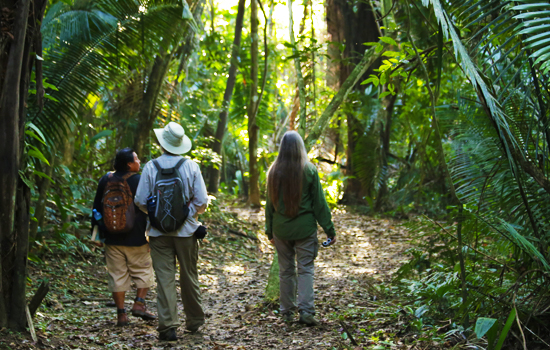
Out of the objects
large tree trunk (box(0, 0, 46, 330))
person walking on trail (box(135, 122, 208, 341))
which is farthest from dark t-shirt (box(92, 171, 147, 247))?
large tree trunk (box(0, 0, 46, 330))

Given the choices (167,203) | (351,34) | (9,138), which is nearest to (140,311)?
(167,203)

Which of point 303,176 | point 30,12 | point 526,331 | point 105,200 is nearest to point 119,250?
point 105,200

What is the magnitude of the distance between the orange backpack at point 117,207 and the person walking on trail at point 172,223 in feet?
1.32

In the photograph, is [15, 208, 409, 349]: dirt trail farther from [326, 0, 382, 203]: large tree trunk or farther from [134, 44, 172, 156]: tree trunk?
[326, 0, 382, 203]: large tree trunk

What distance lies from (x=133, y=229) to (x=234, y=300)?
5.92ft

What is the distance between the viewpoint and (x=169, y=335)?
4.61 meters

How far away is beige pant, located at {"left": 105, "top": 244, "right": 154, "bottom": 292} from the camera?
5223 mm

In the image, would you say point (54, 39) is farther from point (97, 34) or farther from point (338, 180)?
point (338, 180)

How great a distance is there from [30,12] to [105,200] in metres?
1.97

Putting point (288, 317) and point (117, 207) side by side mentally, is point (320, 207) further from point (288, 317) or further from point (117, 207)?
point (117, 207)

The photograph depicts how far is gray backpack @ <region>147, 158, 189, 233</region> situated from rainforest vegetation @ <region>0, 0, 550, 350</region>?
→ 3.45 feet

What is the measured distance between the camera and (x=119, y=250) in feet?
17.2

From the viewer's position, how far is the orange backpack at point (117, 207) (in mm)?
5051

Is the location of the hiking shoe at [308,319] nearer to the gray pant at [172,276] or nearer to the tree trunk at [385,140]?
the gray pant at [172,276]
